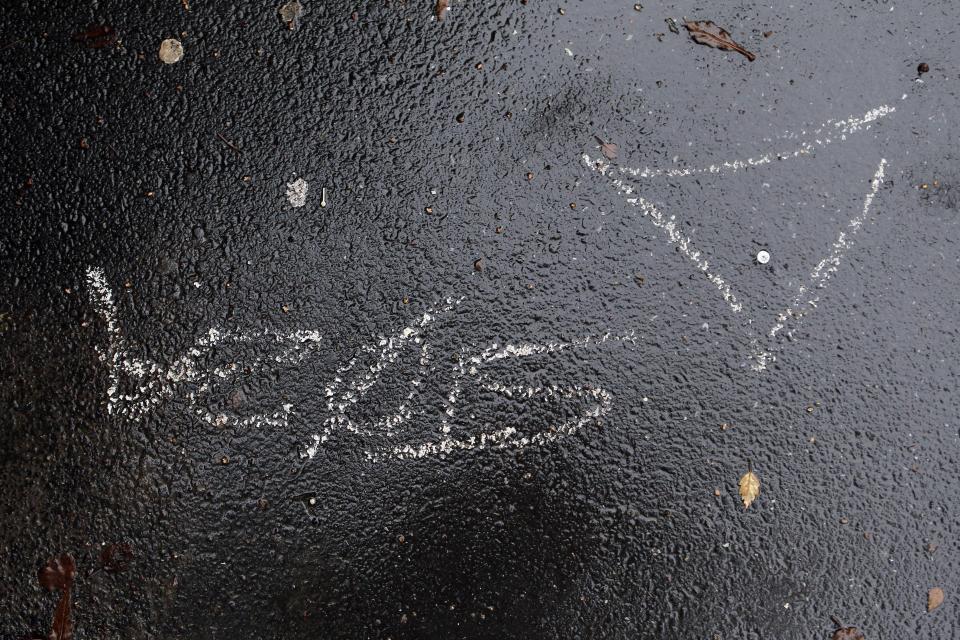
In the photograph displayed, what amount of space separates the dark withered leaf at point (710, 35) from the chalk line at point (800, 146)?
15.3 inches

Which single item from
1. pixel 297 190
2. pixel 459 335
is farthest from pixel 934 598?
pixel 297 190

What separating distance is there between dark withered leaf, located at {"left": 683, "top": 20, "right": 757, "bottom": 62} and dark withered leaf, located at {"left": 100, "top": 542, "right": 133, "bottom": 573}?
9.09ft

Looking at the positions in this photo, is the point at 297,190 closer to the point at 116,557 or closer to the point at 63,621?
the point at 116,557

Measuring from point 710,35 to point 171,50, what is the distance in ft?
6.51

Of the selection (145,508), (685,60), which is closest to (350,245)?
(145,508)

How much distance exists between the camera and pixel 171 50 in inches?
82.4

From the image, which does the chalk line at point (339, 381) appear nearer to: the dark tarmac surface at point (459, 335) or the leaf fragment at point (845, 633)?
the dark tarmac surface at point (459, 335)

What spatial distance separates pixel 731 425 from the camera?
2094 millimetres

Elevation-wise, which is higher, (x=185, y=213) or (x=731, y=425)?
(x=185, y=213)

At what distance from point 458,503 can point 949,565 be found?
1.82 metres

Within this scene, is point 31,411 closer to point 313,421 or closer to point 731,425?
point 313,421

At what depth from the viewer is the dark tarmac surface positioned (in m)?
2.04

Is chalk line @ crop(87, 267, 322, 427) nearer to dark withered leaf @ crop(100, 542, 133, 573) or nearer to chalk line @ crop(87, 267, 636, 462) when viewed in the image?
chalk line @ crop(87, 267, 636, 462)

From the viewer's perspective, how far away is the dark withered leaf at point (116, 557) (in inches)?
80.0
